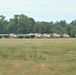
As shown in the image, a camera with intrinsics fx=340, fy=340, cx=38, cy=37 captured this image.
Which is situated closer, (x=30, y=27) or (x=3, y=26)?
(x=30, y=27)

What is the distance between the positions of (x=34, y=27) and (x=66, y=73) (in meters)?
91.8

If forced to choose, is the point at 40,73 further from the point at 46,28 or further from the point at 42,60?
the point at 46,28

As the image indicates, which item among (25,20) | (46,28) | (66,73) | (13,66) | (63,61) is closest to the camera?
(66,73)

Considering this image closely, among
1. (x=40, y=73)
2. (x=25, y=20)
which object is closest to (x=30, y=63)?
(x=40, y=73)

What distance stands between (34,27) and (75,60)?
88486 millimetres

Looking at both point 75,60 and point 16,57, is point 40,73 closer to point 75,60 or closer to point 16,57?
point 75,60

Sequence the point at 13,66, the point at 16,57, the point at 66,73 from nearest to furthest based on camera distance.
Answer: the point at 66,73 < the point at 13,66 < the point at 16,57

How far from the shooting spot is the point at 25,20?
111 meters

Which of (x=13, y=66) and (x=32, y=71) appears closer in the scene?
(x=32, y=71)

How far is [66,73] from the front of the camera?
14344 mm

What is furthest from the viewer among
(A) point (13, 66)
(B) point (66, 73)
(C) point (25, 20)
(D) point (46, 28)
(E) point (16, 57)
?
(C) point (25, 20)

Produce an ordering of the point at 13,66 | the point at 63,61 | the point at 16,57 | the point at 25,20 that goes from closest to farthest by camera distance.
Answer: the point at 13,66
the point at 63,61
the point at 16,57
the point at 25,20

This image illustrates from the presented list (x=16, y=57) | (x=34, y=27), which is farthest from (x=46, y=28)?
(x=16, y=57)

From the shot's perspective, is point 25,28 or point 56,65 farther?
point 25,28
